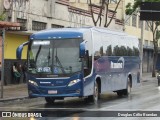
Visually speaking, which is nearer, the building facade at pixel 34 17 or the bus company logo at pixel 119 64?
the bus company logo at pixel 119 64

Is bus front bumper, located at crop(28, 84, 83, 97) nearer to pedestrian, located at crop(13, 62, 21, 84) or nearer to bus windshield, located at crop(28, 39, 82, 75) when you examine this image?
bus windshield, located at crop(28, 39, 82, 75)

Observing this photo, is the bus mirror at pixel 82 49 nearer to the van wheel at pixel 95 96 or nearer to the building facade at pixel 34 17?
the van wheel at pixel 95 96

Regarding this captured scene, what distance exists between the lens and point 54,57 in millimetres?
19531

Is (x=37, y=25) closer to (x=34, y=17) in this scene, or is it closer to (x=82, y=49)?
(x=34, y=17)

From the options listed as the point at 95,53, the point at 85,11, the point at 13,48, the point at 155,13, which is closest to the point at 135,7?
the point at 85,11

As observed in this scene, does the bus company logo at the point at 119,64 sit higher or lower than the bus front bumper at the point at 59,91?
higher

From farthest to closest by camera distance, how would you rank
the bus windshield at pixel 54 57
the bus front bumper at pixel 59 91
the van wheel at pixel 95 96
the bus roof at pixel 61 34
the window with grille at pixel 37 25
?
1. the window with grille at pixel 37 25
2. the van wheel at pixel 95 96
3. the bus roof at pixel 61 34
4. the bus windshield at pixel 54 57
5. the bus front bumper at pixel 59 91

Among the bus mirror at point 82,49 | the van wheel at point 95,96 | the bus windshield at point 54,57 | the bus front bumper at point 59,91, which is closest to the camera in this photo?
the bus mirror at point 82,49

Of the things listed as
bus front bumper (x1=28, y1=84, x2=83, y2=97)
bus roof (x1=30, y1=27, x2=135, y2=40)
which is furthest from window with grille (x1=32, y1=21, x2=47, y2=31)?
bus front bumper (x1=28, y1=84, x2=83, y2=97)

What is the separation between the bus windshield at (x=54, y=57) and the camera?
1942 centimetres

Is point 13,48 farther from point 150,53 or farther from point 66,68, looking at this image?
point 150,53

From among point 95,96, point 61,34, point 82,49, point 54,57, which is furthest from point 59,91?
point 95,96

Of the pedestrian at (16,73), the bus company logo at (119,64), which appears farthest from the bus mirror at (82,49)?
the pedestrian at (16,73)

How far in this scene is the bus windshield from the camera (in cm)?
1942
